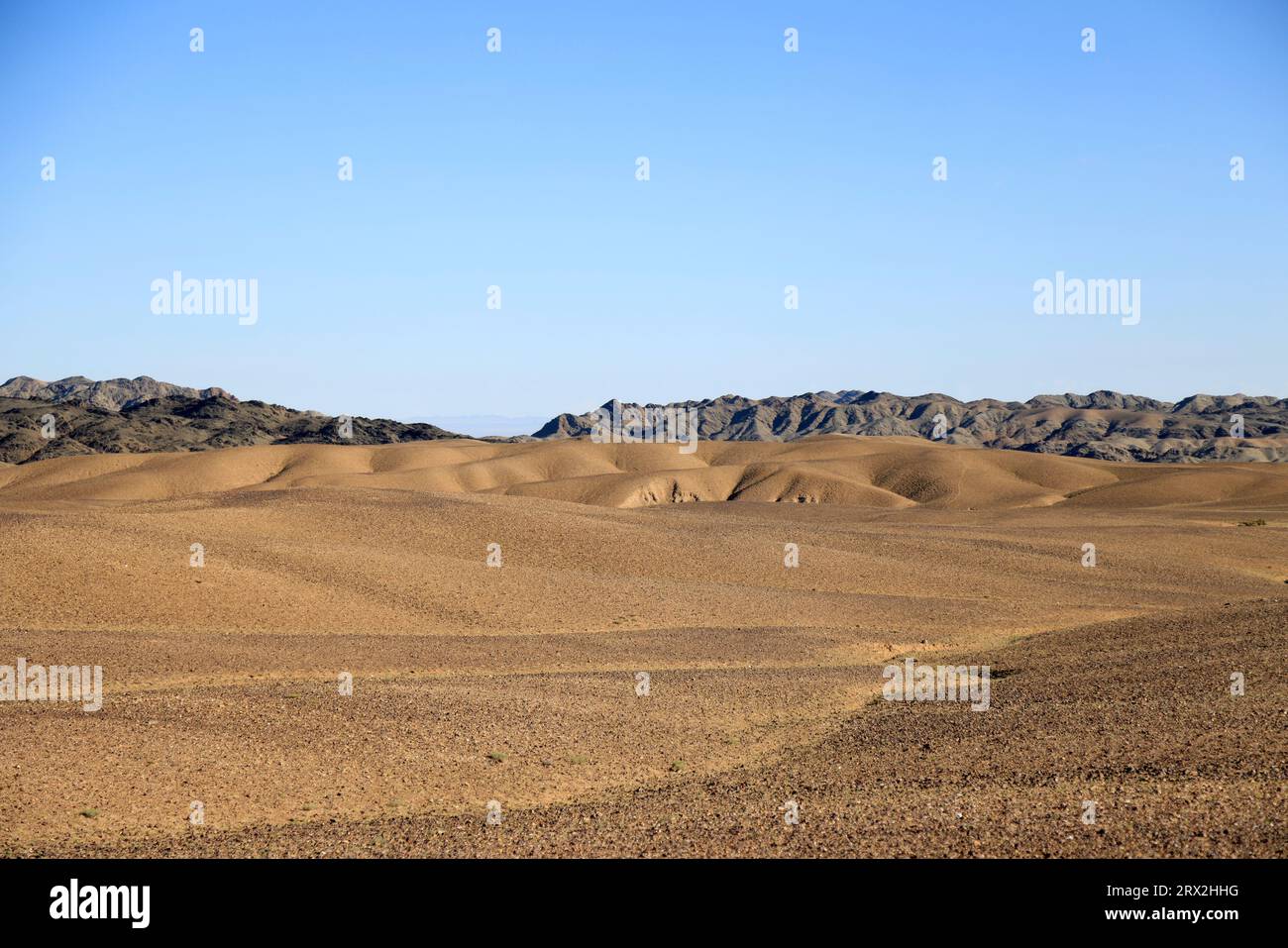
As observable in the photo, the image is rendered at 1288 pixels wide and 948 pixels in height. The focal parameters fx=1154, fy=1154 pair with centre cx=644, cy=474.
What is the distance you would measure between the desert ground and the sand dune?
127ft

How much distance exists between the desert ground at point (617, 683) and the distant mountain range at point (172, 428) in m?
106

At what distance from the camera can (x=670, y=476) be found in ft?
369

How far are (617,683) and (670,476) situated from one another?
87.0 meters

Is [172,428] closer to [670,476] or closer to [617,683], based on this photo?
[670,476]

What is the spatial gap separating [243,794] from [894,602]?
Answer: 2773 centimetres

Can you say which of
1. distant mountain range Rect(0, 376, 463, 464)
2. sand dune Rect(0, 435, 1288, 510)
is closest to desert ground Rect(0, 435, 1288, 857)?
sand dune Rect(0, 435, 1288, 510)

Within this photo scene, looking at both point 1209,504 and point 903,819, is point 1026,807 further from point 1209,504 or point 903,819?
point 1209,504

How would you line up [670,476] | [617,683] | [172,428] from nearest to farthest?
[617,683], [670,476], [172,428]

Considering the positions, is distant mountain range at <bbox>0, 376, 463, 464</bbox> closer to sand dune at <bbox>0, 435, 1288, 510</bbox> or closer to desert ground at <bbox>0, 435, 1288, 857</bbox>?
sand dune at <bbox>0, 435, 1288, 510</bbox>

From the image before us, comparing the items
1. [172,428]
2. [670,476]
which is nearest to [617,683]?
[670,476]

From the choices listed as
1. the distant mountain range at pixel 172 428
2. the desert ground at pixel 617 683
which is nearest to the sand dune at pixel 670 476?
the distant mountain range at pixel 172 428
